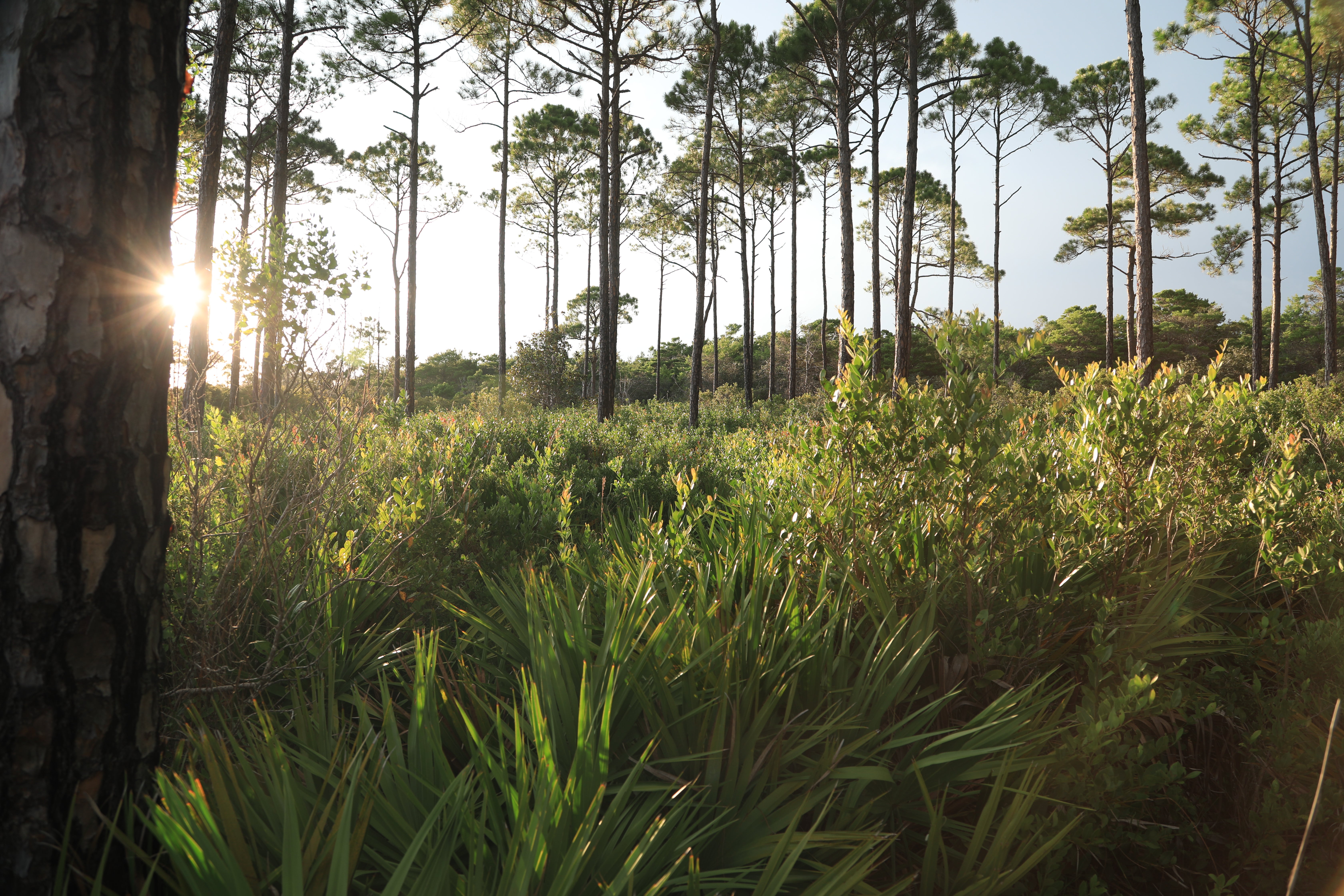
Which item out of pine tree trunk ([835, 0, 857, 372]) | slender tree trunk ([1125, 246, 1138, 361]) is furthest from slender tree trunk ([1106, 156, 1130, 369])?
pine tree trunk ([835, 0, 857, 372])

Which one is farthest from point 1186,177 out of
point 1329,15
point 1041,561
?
point 1329,15

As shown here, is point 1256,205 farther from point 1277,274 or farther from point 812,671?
point 812,671

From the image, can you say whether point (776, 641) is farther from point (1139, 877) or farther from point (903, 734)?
point (1139, 877)

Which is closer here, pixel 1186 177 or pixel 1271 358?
pixel 1271 358

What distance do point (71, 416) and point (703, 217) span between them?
17789 mm

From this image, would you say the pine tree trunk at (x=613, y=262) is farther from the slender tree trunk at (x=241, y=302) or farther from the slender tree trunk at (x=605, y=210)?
the slender tree trunk at (x=241, y=302)

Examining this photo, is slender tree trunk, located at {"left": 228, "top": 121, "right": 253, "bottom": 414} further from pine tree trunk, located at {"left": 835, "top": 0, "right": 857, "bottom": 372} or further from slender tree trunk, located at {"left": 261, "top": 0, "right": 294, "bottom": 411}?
pine tree trunk, located at {"left": 835, "top": 0, "right": 857, "bottom": 372}

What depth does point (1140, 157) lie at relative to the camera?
11.0 m

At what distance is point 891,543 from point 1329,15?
2150 millimetres

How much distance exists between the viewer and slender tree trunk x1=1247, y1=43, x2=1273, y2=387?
58.3ft

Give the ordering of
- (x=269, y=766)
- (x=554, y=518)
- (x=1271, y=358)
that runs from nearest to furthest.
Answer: (x=269, y=766)
(x=554, y=518)
(x=1271, y=358)

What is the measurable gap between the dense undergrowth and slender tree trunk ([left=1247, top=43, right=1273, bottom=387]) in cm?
1930

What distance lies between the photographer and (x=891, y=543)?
8.82 ft

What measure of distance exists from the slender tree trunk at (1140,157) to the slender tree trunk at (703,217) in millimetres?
7780
